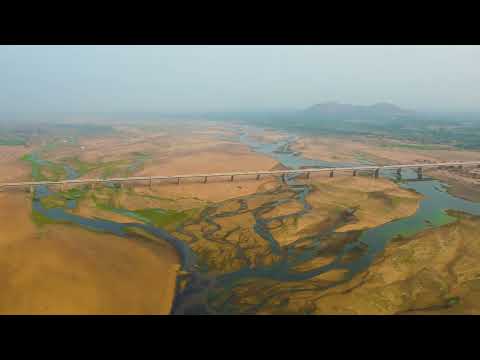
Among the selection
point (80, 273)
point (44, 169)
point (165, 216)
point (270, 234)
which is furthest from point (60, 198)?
point (270, 234)

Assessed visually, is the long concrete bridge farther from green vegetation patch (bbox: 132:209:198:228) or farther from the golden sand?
the golden sand

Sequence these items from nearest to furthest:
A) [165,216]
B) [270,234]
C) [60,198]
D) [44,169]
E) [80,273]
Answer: [80,273] < [270,234] < [165,216] < [60,198] < [44,169]

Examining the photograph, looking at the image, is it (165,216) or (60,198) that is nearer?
(165,216)

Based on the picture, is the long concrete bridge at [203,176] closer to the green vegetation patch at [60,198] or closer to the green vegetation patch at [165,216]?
the green vegetation patch at [60,198]

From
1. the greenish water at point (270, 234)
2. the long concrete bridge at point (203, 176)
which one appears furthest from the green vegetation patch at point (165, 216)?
the long concrete bridge at point (203, 176)

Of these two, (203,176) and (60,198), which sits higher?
(203,176)

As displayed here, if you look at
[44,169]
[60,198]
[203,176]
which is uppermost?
[203,176]

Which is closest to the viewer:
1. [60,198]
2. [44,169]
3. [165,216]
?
[165,216]

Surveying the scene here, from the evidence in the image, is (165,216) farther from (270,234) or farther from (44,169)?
(44,169)

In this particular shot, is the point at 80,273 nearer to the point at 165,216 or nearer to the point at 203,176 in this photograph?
the point at 165,216

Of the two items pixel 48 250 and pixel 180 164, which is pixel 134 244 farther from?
pixel 180 164

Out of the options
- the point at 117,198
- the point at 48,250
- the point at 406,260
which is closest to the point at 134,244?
the point at 48,250

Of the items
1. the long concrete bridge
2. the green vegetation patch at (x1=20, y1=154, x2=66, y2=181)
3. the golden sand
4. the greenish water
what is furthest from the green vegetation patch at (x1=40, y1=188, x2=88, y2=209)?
the green vegetation patch at (x1=20, y1=154, x2=66, y2=181)
